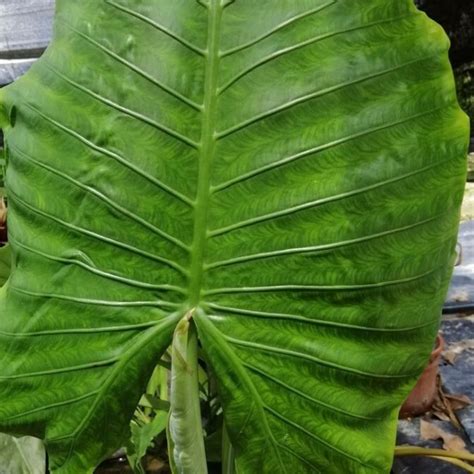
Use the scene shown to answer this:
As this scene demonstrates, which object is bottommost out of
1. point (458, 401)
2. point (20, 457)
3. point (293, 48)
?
point (20, 457)

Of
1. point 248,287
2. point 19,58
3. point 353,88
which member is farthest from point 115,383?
point 19,58

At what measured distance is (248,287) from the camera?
78 cm

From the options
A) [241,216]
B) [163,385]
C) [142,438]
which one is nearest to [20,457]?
[142,438]

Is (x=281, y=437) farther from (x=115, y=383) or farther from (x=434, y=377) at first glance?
(x=434, y=377)

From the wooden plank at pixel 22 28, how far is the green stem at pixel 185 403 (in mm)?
2047

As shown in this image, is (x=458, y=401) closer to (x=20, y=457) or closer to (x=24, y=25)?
(x=20, y=457)

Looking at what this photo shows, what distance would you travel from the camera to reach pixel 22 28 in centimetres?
258

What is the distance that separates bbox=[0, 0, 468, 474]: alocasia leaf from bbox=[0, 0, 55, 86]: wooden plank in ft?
6.26

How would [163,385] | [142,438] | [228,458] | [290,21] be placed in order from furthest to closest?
[163,385]
[142,438]
[228,458]
[290,21]

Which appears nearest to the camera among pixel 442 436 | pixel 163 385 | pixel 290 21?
pixel 290 21

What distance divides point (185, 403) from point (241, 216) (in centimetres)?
20

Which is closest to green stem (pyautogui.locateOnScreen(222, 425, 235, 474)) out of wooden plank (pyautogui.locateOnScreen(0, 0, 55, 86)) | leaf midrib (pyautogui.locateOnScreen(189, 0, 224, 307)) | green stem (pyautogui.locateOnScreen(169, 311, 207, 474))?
green stem (pyautogui.locateOnScreen(169, 311, 207, 474))

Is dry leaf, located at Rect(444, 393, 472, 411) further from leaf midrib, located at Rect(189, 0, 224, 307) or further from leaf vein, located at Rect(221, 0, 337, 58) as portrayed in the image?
leaf vein, located at Rect(221, 0, 337, 58)

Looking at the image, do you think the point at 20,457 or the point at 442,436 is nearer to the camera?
the point at 20,457
